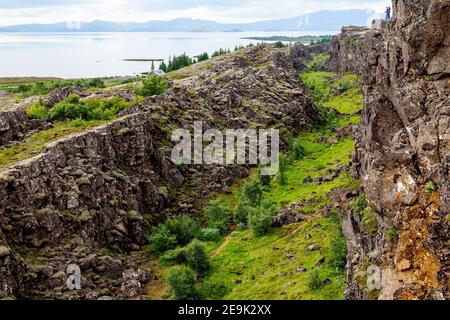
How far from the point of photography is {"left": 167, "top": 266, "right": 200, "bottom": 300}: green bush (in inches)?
1927

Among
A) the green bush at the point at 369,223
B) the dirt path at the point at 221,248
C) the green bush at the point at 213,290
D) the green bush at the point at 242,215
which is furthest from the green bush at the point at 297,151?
the green bush at the point at 369,223

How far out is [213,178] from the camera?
80.2m

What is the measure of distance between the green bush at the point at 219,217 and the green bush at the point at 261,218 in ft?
11.9

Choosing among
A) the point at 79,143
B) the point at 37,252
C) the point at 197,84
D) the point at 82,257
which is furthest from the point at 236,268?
the point at 197,84

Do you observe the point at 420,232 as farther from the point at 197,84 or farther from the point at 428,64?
the point at 197,84

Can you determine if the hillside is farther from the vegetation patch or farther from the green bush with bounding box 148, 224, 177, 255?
the vegetation patch

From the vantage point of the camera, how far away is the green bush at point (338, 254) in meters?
49.2

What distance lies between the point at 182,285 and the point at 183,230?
49.2 ft

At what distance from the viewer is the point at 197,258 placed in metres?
55.9

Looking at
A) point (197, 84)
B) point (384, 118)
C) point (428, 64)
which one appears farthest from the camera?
→ point (197, 84)

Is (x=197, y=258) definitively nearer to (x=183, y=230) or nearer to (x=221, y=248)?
(x=221, y=248)

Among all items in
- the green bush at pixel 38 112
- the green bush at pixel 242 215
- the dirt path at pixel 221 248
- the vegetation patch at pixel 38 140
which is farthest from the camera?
the green bush at pixel 38 112

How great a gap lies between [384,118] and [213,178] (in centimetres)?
4580

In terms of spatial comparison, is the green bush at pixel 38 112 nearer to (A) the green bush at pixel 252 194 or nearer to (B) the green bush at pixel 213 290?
(A) the green bush at pixel 252 194
